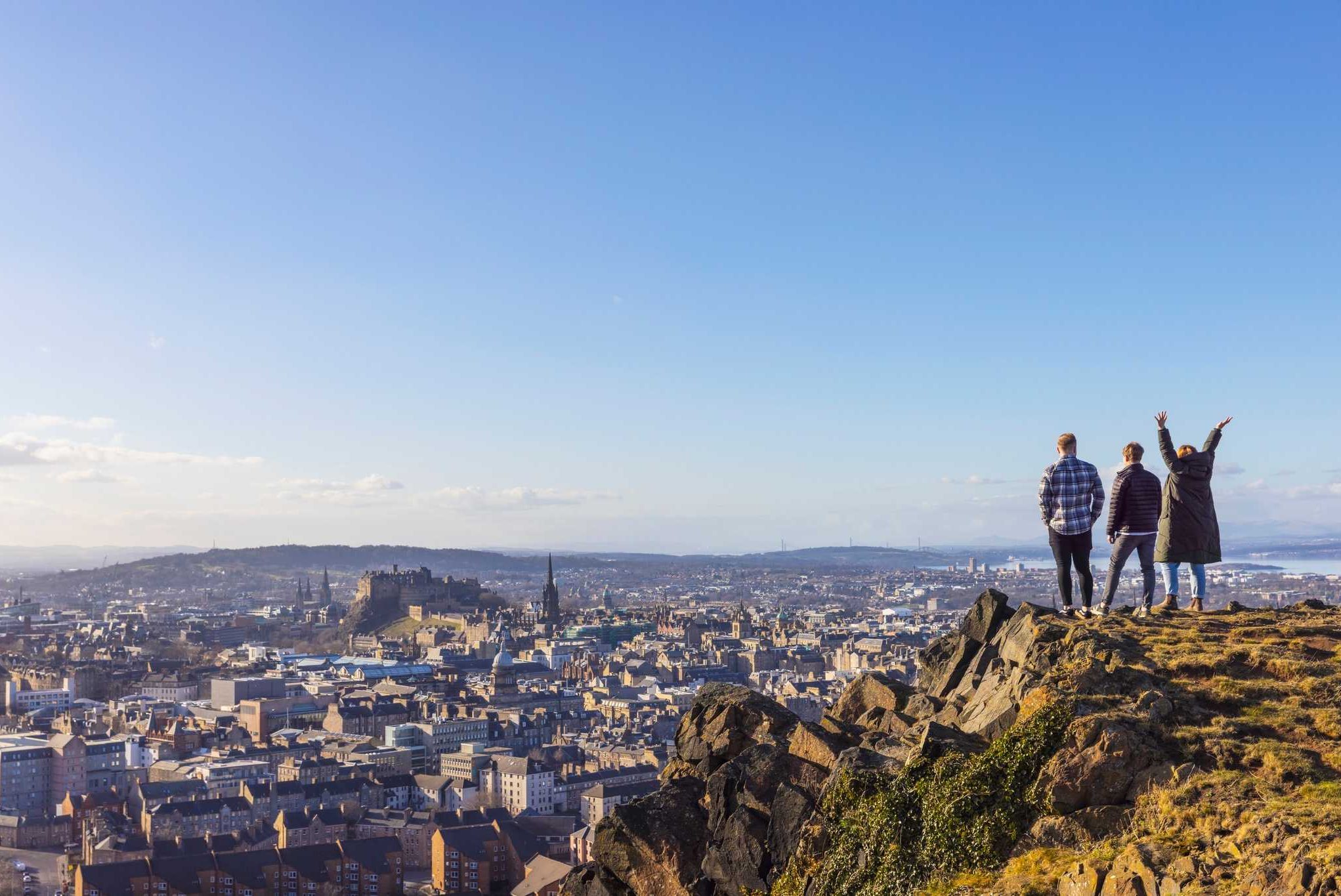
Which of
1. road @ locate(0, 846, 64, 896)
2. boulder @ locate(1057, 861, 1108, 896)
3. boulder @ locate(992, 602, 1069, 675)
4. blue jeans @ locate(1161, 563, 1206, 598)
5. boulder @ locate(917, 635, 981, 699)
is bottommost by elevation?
road @ locate(0, 846, 64, 896)

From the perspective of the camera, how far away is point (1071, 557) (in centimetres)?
2123

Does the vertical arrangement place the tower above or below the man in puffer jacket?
below

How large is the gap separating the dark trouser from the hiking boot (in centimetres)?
16

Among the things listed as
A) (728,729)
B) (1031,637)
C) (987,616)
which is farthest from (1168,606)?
(728,729)

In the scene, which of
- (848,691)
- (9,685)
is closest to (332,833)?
(848,691)

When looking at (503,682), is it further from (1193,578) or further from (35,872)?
(1193,578)

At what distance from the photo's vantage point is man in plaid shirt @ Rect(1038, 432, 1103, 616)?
2059 centimetres

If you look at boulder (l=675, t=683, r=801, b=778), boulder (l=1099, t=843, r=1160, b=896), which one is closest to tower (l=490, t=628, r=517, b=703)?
boulder (l=675, t=683, r=801, b=778)

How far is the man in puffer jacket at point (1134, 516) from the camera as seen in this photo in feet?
68.3

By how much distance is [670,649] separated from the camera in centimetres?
19625

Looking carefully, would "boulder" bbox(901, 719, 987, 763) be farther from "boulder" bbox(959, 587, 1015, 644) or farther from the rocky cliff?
"boulder" bbox(959, 587, 1015, 644)

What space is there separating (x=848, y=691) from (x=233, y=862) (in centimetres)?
5815

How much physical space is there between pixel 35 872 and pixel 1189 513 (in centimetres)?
7651

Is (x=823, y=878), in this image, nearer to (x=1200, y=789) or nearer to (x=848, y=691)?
(x=1200, y=789)
